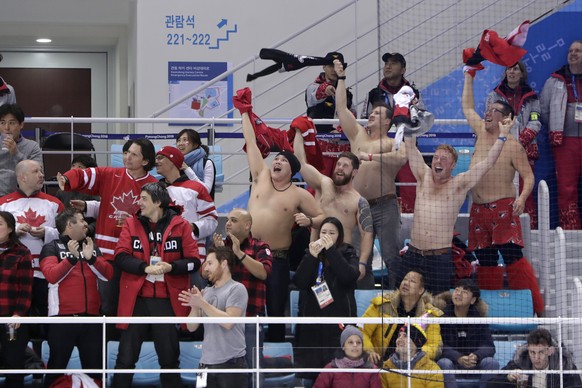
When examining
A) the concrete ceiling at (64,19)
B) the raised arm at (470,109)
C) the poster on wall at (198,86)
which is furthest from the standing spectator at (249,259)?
the concrete ceiling at (64,19)

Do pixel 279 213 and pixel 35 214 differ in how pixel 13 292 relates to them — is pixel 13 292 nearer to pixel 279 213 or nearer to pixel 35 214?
pixel 35 214

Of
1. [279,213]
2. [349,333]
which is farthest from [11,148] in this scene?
[349,333]

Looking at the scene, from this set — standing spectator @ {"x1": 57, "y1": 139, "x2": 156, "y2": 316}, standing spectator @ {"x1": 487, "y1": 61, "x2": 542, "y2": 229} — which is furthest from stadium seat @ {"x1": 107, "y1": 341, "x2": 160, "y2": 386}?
standing spectator @ {"x1": 487, "y1": 61, "x2": 542, "y2": 229}

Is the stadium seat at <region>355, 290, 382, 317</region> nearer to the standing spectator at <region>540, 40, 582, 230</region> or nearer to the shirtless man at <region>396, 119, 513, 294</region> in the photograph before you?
the shirtless man at <region>396, 119, 513, 294</region>

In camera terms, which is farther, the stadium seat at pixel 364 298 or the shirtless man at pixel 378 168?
the shirtless man at pixel 378 168

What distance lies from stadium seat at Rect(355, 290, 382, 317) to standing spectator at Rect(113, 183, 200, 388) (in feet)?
4.34

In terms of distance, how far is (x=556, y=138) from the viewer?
9.45 metres

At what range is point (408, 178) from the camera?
9.95 meters

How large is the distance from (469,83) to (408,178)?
4.81 ft

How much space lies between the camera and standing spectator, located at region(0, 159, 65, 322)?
25.9ft

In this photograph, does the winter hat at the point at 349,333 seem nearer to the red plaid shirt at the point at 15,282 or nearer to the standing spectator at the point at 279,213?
the standing spectator at the point at 279,213

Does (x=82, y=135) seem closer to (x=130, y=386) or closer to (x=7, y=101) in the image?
(x=7, y=101)

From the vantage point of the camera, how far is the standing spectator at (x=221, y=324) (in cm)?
707

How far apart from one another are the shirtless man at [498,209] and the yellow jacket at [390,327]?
986 millimetres
